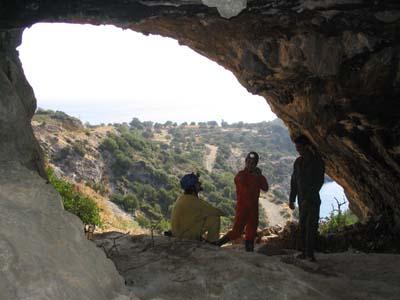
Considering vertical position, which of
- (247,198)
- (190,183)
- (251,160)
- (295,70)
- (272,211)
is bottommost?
(272,211)

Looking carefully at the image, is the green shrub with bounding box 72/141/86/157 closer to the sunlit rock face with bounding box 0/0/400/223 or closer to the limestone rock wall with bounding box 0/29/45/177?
the sunlit rock face with bounding box 0/0/400/223

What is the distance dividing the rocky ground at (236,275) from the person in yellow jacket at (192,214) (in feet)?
1.15

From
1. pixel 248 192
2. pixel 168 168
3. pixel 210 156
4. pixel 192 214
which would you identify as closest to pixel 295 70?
pixel 248 192

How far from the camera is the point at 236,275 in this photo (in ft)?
17.4

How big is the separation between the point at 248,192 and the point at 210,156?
72181 mm

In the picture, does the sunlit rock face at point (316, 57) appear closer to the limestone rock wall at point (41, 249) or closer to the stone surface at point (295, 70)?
the stone surface at point (295, 70)

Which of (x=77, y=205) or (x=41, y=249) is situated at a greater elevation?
(x=41, y=249)

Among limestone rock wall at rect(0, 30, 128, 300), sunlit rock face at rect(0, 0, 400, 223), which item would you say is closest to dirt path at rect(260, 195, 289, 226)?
sunlit rock face at rect(0, 0, 400, 223)

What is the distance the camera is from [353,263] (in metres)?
7.34

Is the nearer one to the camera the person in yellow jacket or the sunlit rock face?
the sunlit rock face

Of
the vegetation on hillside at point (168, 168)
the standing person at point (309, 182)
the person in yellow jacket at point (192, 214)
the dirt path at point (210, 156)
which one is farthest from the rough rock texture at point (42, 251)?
the dirt path at point (210, 156)

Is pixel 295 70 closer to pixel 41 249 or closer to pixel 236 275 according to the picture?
pixel 236 275

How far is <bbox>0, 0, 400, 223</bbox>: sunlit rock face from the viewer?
647 centimetres

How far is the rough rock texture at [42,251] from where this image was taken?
3.45 metres
